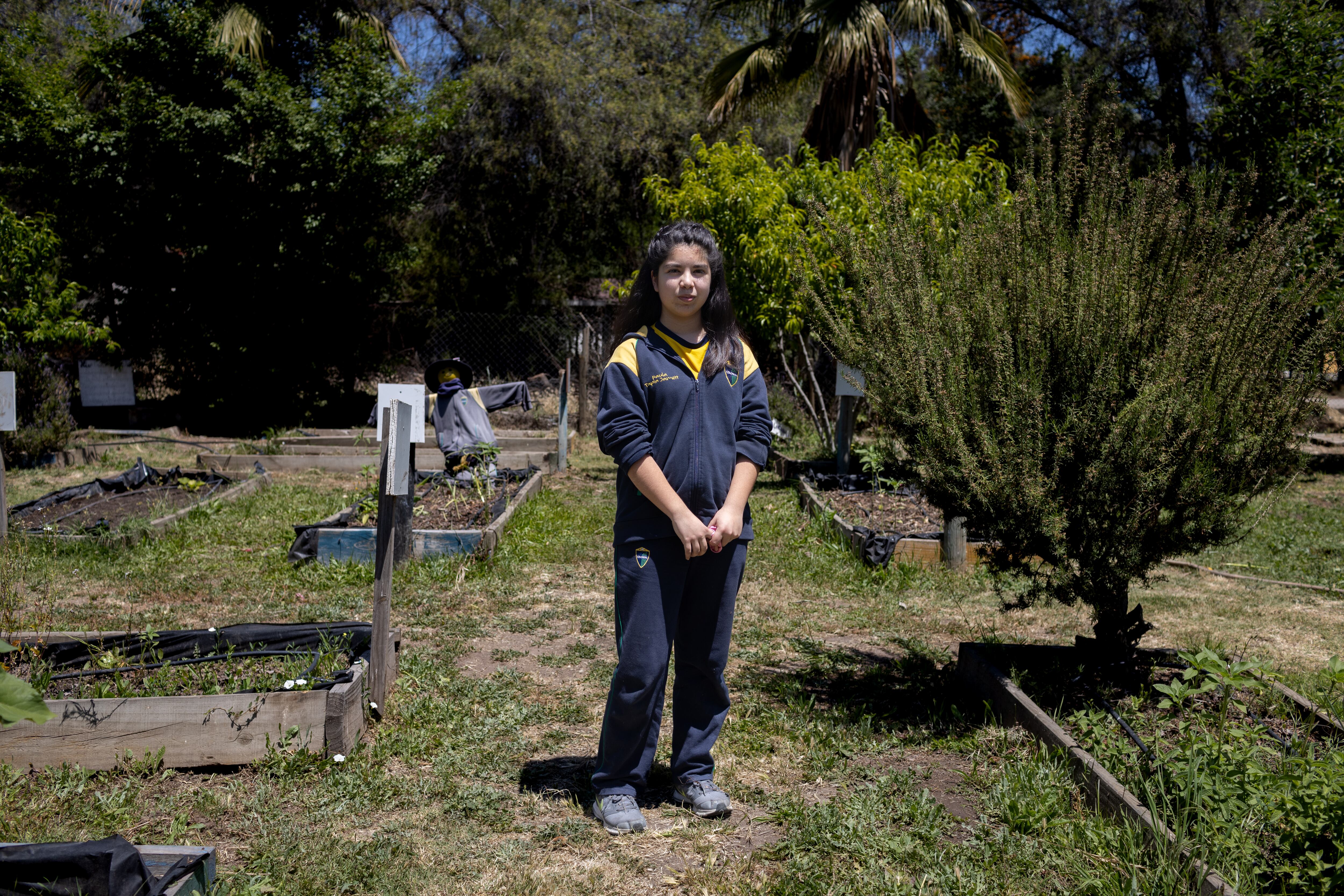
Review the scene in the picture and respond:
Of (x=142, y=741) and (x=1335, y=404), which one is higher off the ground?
(x=1335, y=404)

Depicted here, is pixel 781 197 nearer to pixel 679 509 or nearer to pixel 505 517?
pixel 505 517

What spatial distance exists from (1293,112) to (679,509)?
13370 mm

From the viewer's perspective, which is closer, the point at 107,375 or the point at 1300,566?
the point at 1300,566

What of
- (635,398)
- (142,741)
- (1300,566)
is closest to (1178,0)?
(1300,566)

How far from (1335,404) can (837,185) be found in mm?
14930

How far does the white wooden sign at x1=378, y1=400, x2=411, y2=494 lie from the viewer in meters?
4.00

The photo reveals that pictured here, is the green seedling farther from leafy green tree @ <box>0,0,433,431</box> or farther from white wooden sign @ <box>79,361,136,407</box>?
white wooden sign @ <box>79,361,136,407</box>

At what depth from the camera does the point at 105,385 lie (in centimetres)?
1575

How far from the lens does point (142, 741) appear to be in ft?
12.1

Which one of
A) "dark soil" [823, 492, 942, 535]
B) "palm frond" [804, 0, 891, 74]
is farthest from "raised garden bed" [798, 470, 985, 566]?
"palm frond" [804, 0, 891, 74]

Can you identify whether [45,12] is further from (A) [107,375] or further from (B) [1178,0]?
(B) [1178,0]

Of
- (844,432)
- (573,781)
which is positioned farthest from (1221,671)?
(844,432)

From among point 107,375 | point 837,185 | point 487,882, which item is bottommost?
point 487,882

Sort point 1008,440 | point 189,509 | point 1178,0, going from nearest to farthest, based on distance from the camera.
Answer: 1. point 1008,440
2. point 189,509
3. point 1178,0
